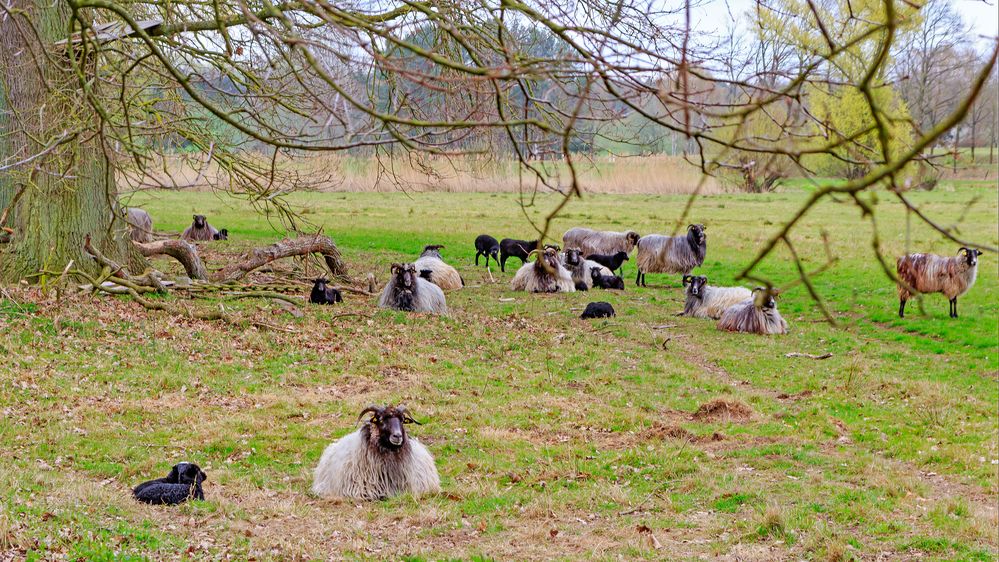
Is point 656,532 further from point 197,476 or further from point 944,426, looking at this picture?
point 944,426

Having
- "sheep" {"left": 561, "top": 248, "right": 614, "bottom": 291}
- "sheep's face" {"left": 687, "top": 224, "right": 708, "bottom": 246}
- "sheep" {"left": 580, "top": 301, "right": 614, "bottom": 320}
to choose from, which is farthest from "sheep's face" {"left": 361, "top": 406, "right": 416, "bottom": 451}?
"sheep's face" {"left": 687, "top": 224, "right": 708, "bottom": 246}

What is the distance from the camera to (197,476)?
8234mm

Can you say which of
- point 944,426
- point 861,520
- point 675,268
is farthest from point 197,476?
point 675,268

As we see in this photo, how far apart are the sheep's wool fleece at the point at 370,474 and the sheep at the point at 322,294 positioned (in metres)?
8.59

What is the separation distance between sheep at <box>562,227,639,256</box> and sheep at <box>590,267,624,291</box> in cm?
331

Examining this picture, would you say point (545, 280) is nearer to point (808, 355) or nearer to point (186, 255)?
point (808, 355)

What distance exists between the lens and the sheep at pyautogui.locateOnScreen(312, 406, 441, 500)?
8633 millimetres

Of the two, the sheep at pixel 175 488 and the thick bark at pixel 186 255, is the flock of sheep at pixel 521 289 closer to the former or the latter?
the sheep at pixel 175 488

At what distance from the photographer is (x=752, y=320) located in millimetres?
16734

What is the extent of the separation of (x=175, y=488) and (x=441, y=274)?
12.7 meters

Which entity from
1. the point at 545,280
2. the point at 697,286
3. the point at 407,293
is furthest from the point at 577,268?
the point at 407,293

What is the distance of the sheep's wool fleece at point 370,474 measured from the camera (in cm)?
862

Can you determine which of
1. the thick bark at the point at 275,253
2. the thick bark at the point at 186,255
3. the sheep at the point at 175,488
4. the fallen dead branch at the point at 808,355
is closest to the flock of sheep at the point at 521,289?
the sheep at the point at 175,488

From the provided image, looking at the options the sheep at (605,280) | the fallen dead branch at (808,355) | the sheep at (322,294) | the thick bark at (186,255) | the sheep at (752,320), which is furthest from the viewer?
the sheep at (605,280)
